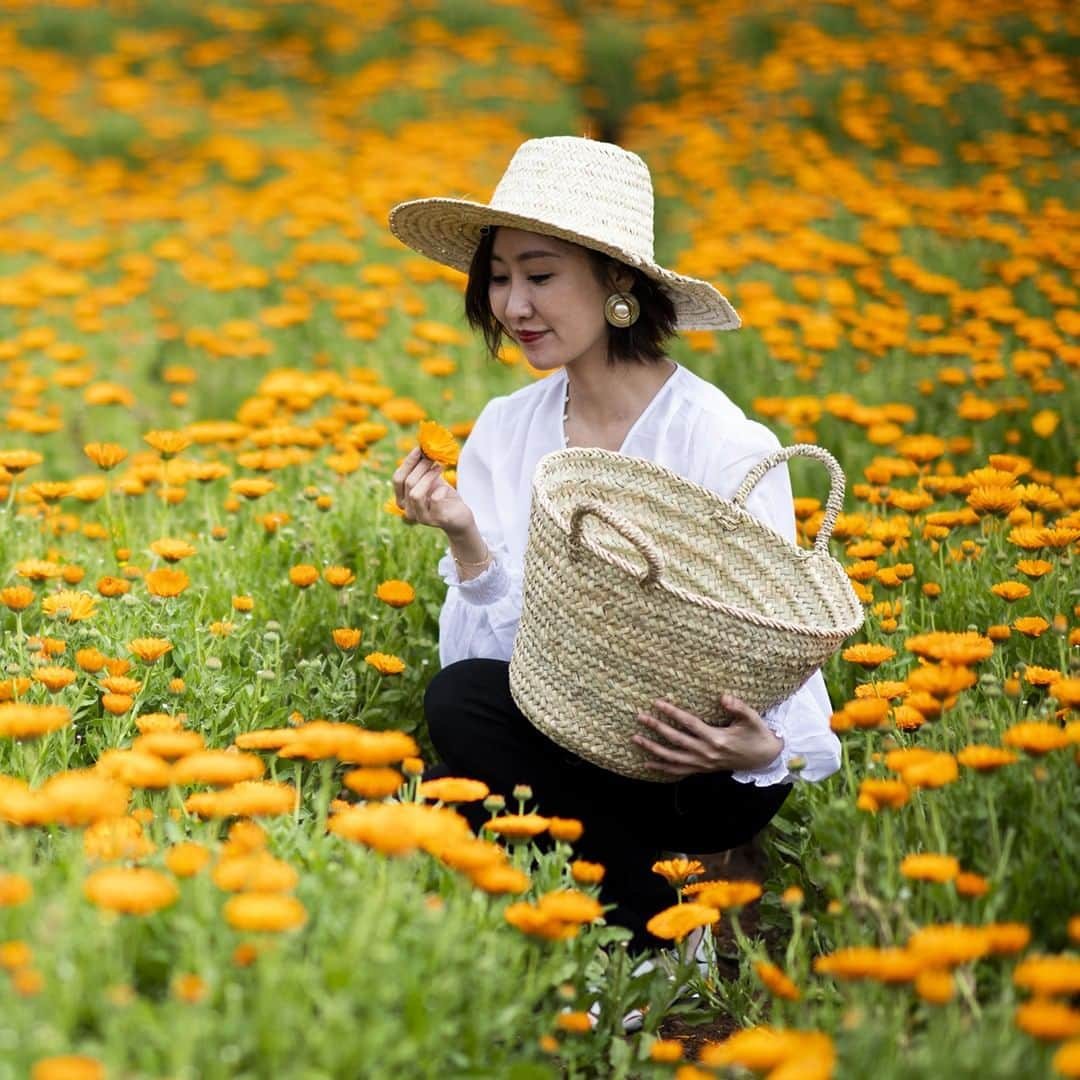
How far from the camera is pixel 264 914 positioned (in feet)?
4.62

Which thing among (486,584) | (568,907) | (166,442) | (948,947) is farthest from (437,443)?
(948,947)

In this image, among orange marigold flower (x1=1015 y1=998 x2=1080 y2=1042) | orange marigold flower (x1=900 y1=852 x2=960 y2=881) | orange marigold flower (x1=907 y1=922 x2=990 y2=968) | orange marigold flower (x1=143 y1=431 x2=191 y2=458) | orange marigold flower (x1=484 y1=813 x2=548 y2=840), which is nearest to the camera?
orange marigold flower (x1=1015 y1=998 x2=1080 y2=1042)

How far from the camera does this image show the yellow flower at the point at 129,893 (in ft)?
4.67

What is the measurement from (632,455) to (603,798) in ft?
2.02

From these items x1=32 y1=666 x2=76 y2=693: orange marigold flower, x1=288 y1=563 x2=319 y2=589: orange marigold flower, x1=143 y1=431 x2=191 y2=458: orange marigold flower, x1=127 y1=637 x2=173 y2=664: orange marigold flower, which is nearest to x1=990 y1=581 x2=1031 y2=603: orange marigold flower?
x1=288 y1=563 x2=319 y2=589: orange marigold flower

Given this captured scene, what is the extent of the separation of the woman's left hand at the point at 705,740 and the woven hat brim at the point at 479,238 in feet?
2.62

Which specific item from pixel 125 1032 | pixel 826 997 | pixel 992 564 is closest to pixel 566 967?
pixel 826 997

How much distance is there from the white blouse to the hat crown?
0.30 metres

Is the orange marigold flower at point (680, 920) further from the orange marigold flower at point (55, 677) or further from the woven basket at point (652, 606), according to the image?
the orange marigold flower at point (55, 677)

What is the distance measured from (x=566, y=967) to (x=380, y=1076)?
37 cm

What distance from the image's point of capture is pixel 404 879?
1774 mm

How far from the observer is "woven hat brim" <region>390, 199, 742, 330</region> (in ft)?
8.28

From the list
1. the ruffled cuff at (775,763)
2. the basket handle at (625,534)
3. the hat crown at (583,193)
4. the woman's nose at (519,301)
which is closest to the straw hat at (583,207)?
the hat crown at (583,193)

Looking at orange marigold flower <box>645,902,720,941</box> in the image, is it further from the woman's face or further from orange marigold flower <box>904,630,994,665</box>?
the woman's face
